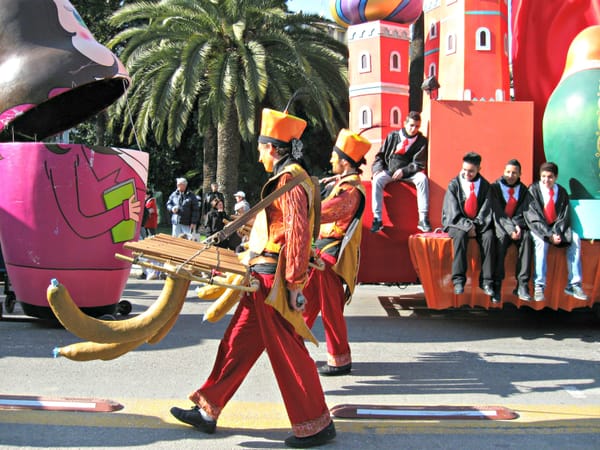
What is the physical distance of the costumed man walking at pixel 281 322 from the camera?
12.0 feet

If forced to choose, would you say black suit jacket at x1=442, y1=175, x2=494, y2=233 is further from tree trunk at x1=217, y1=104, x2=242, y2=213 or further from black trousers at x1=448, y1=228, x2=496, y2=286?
tree trunk at x1=217, y1=104, x2=242, y2=213

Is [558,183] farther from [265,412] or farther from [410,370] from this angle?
[265,412]

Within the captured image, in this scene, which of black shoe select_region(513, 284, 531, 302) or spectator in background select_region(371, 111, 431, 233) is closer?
black shoe select_region(513, 284, 531, 302)

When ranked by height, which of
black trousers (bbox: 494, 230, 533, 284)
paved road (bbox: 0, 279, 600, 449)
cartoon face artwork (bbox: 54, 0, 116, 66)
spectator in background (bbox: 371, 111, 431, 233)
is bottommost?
paved road (bbox: 0, 279, 600, 449)

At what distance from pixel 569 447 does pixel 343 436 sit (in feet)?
4.13

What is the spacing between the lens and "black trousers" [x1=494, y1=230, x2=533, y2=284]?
252 inches

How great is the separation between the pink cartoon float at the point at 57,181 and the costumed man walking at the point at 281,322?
288 centimetres

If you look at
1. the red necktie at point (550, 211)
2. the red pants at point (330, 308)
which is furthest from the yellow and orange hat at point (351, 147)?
the red necktie at point (550, 211)

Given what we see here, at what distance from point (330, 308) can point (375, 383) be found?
2.16ft

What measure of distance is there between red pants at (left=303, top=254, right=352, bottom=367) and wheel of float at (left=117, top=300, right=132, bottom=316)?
2.89 meters

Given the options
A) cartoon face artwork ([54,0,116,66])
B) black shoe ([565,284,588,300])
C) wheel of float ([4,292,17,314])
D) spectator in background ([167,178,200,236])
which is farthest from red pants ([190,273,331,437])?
spectator in background ([167,178,200,236])

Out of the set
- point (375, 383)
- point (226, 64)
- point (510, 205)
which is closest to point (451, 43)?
point (510, 205)

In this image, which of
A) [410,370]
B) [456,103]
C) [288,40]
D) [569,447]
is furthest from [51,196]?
[288,40]

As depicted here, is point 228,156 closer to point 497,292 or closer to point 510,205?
point 510,205
